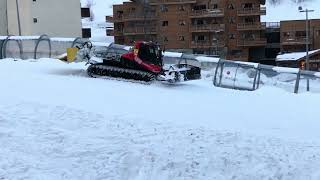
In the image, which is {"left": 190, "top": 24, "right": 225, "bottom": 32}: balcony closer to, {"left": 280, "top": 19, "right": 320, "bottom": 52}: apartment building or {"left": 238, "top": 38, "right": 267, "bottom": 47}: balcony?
{"left": 238, "top": 38, "right": 267, "bottom": 47}: balcony

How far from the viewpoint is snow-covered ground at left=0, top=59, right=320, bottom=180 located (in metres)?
10.1

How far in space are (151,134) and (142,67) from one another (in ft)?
30.1

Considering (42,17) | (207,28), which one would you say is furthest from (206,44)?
(42,17)

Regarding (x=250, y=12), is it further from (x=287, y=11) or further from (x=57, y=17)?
(x=287, y=11)

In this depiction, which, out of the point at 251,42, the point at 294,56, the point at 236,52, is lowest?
the point at 294,56

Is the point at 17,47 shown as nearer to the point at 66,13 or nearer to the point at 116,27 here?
the point at 66,13

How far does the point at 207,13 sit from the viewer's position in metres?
68.8

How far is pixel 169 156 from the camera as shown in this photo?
10.8 meters

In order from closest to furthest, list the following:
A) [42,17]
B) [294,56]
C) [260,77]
Result: 1. [260,77]
2. [294,56]
3. [42,17]

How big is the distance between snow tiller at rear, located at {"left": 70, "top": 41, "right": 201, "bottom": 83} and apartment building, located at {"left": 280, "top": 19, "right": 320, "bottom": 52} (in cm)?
4875

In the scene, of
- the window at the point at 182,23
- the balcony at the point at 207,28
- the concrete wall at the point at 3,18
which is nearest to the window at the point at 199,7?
the window at the point at 182,23

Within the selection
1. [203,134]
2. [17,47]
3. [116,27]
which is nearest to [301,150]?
[203,134]

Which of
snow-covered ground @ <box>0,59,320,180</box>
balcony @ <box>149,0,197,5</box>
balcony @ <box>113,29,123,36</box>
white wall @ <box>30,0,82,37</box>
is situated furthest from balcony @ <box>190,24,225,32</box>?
snow-covered ground @ <box>0,59,320,180</box>

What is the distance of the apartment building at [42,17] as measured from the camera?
64875 mm
